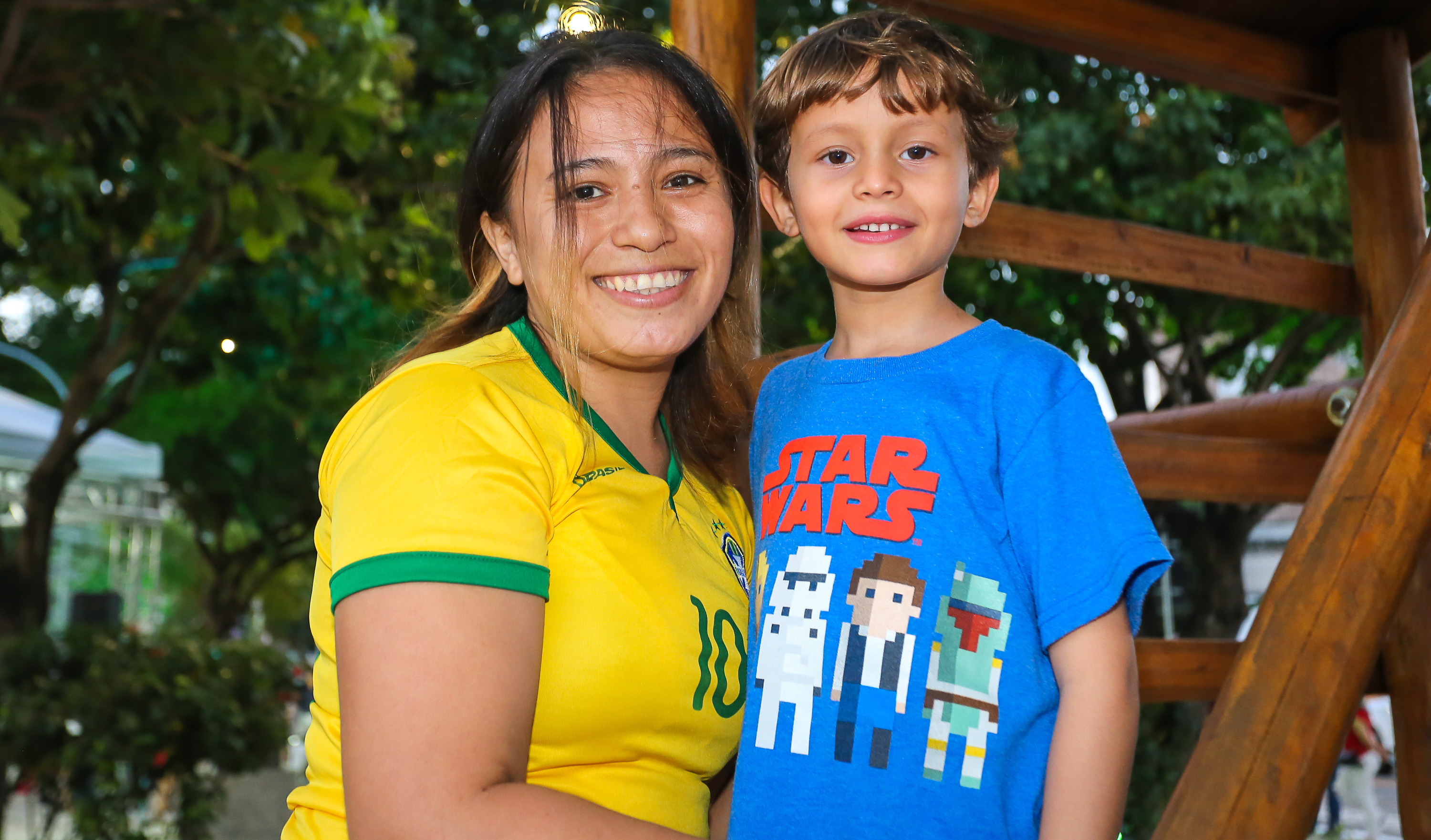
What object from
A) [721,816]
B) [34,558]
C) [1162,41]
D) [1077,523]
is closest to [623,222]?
[1077,523]

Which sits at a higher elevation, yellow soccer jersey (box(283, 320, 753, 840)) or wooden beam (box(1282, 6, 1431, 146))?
wooden beam (box(1282, 6, 1431, 146))

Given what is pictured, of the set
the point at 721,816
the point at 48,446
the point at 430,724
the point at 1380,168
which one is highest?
the point at 1380,168

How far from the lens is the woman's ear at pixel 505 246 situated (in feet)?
5.91

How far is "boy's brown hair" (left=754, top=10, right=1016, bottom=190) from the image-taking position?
68.2 inches

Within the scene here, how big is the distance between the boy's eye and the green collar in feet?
0.96

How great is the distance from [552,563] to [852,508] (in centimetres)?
40

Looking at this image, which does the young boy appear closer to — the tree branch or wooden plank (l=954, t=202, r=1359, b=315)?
wooden plank (l=954, t=202, r=1359, b=315)

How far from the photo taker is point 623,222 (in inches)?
66.6

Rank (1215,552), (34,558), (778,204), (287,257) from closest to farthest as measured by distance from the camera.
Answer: (778,204)
(34,558)
(287,257)
(1215,552)

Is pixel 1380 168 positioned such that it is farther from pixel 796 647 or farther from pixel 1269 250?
pixel 796 647

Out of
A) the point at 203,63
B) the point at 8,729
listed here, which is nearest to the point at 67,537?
the point at 8,729

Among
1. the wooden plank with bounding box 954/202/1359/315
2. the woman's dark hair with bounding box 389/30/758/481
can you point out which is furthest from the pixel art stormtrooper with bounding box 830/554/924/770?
the wooden plank with bounding box 954/202/1359/315

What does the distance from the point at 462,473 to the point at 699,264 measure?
1.99 feet

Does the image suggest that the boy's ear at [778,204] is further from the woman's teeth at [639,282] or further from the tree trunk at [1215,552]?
the tree trunk at [1215,552]
